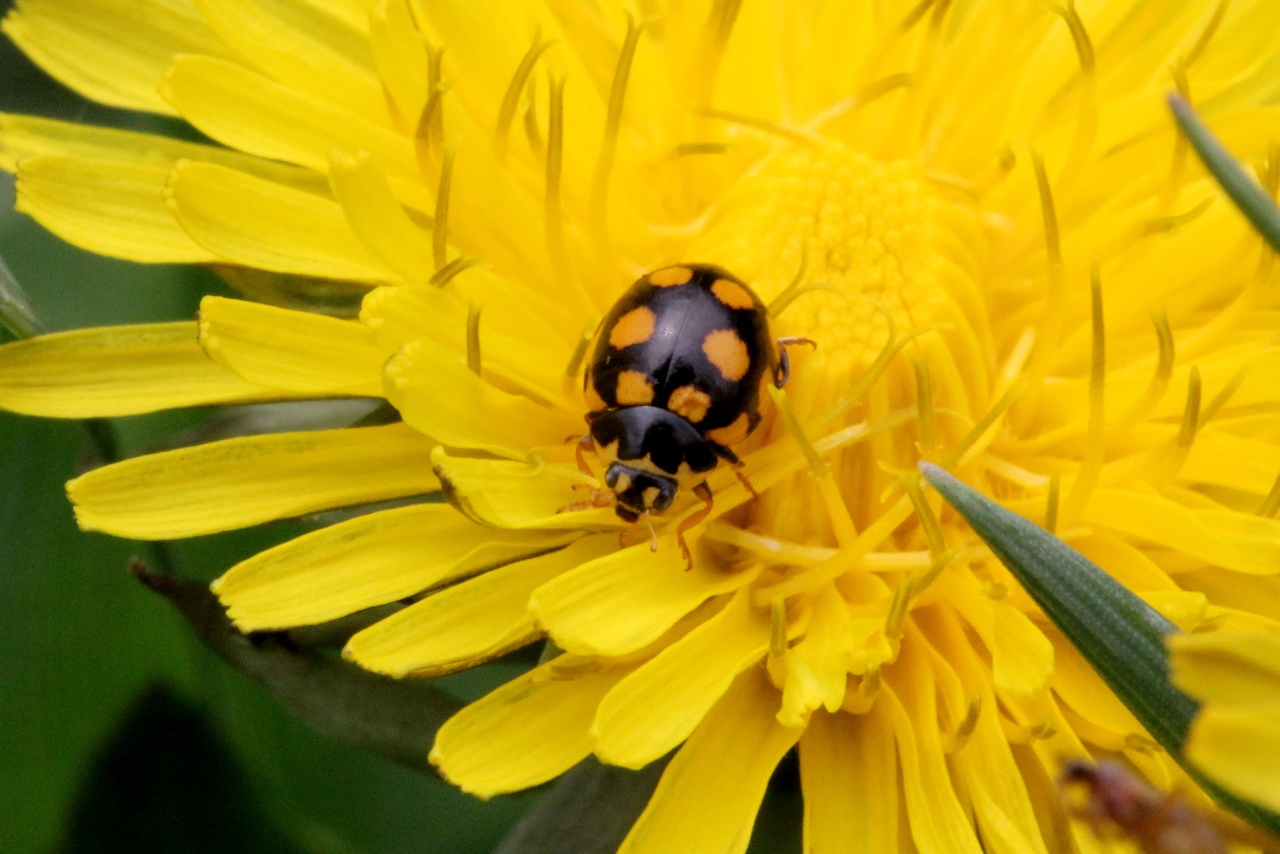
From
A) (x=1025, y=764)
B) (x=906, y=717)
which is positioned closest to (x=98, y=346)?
(x=906, y=717)

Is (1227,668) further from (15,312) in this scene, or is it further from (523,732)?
(15,312)

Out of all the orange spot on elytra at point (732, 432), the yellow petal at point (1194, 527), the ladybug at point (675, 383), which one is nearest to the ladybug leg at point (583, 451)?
the ladybug at point (675, 383)

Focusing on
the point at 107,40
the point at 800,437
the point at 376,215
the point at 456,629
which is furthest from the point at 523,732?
the point at 107,40

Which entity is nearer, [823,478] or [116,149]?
[823,478]

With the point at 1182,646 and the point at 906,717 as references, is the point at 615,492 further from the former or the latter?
the point at 1182,646

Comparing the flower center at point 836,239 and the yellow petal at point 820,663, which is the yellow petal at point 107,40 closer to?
the flower center at point 836,239

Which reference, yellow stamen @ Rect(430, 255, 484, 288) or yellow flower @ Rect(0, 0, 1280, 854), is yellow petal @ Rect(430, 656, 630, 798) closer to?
yellow flower @ Rect(0, 0, 1280, 854)
